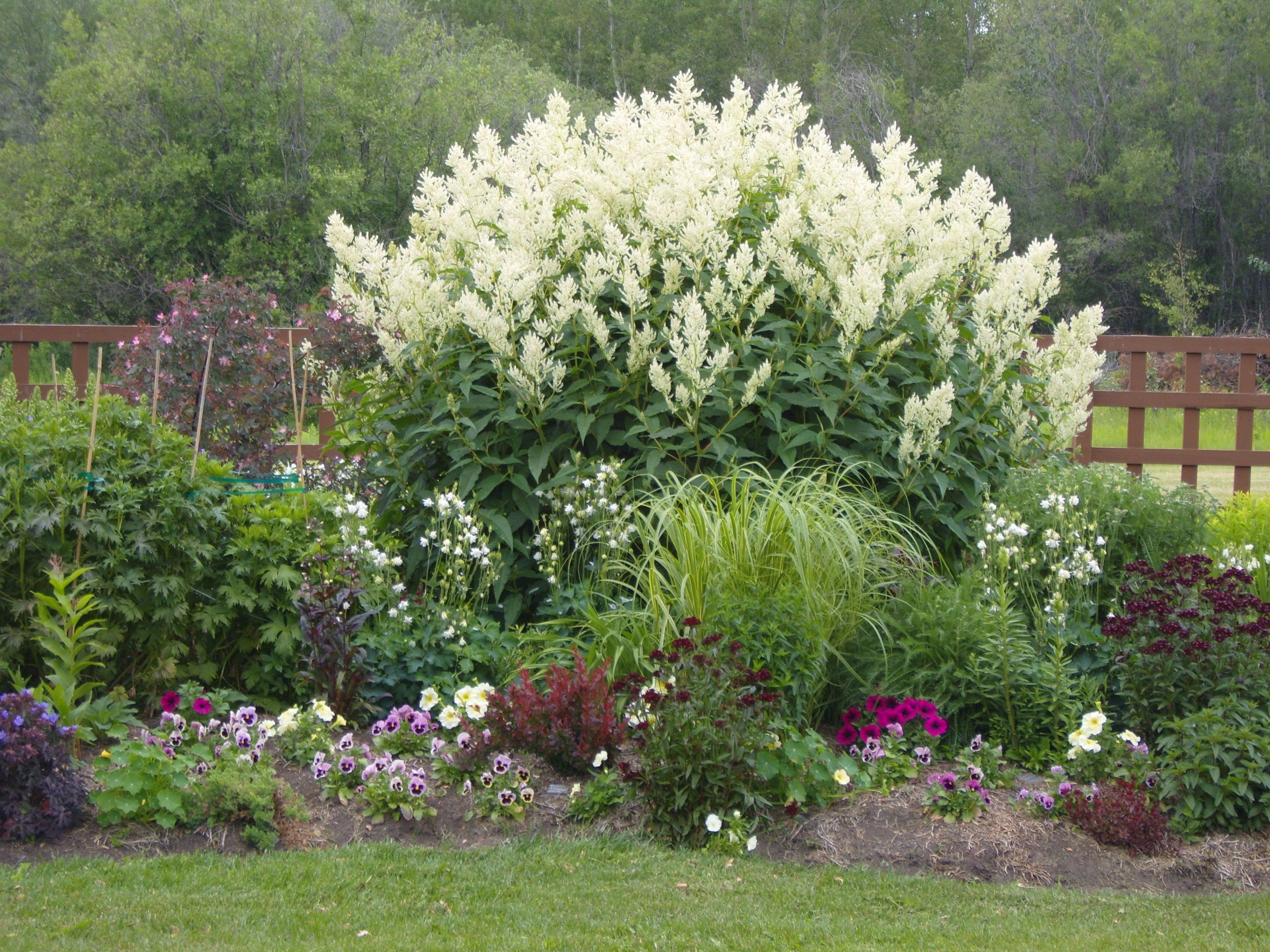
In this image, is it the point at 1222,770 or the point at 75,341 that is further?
the point at 75,341

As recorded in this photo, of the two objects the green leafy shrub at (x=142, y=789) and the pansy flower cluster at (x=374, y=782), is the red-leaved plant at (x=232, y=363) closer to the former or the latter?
the pansy flower cluster at (x=374, y=782)

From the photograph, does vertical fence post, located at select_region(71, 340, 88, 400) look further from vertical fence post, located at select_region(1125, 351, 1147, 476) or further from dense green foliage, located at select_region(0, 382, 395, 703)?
vertical fence post, located at select_region(1125, 351, 1147, 476)

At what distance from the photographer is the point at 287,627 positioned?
4.45 meters

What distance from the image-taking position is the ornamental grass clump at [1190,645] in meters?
3.76

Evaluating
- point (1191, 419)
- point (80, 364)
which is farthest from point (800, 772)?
point (80, 364)

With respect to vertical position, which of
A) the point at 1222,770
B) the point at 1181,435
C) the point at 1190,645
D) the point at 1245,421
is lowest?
the point at 1222,770

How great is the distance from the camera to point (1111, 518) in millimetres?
4859

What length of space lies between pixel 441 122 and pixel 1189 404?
1493cm

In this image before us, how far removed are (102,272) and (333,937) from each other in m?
19.3

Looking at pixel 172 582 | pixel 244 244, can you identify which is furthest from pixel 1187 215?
pixel 172 582

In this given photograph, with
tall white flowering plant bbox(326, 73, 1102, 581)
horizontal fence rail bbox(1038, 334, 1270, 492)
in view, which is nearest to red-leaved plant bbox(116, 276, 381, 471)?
tall white flowering plant bbox(326, 73, 1102, 581)

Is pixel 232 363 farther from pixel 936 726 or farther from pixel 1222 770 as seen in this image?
pixel 1222 770

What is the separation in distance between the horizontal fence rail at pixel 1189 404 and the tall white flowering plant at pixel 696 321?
141 inches

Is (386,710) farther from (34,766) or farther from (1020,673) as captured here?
(1020,673)
